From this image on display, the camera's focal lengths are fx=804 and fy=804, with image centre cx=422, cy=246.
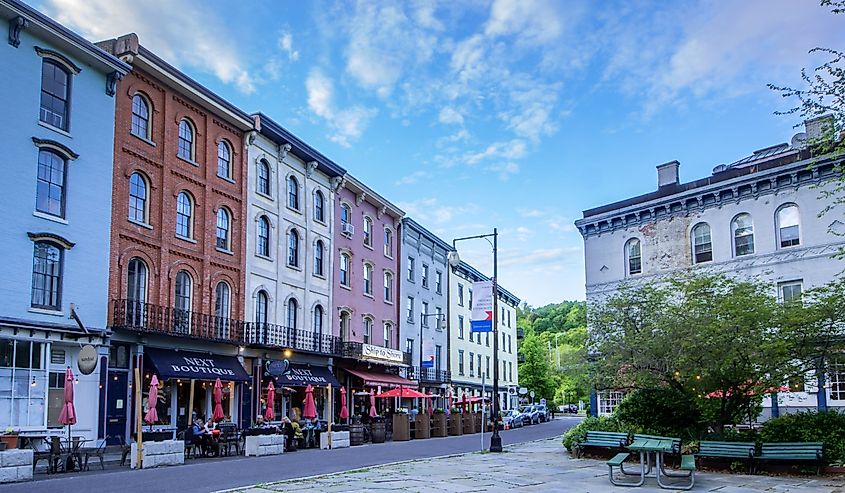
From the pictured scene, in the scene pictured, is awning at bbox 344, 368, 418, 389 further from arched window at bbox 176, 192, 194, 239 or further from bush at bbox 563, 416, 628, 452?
bush at bbox 563, 416, 628, 452

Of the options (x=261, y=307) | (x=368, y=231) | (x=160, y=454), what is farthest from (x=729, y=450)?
(x=368, y=231)

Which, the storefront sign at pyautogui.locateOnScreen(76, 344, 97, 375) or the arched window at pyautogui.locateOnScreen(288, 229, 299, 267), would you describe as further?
the arched window at pyautogui.locateOnScreen(288, 229, 299, 267)

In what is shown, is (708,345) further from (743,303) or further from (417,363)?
(417,363)

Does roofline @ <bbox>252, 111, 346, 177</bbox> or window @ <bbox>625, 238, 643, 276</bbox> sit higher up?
roofline @ <bbox>252, 111, 346, 177</bbox>

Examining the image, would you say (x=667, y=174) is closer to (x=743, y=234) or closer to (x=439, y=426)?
(x=743, y=234)

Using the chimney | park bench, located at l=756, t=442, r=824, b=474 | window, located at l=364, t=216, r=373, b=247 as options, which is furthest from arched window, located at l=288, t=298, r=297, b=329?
park bench, located at l=756, t=442, r=824, b=474

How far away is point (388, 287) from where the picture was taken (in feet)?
160

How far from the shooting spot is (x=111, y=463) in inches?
873

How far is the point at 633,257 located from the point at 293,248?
15959 millimetres

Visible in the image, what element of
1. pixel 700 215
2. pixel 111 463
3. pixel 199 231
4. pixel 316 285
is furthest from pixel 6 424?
pixel 700 215

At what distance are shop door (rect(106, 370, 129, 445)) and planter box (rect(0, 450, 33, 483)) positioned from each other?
806cm

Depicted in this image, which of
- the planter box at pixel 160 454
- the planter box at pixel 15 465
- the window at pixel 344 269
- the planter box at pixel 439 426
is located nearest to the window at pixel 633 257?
the planter box at pixel 439 426

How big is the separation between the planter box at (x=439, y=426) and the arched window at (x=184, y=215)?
1551 cm

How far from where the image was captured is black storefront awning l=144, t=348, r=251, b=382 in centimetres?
2750
